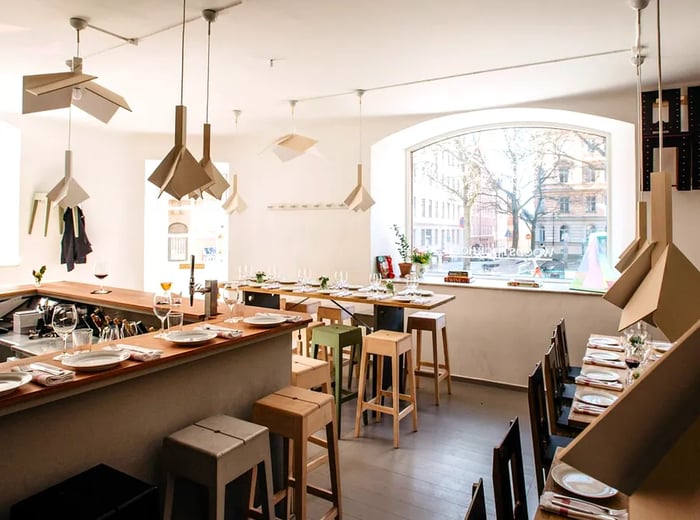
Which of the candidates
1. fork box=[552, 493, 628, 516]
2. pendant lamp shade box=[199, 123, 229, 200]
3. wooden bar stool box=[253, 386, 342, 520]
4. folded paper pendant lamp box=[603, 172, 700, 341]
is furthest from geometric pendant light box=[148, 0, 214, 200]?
fork box=[552, 493, 628, 516]

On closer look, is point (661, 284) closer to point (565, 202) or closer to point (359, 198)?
point (359, 198)

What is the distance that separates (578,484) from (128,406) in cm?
164

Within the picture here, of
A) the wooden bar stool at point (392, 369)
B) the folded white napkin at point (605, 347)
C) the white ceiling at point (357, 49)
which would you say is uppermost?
the white ceiling at point (357, 49)

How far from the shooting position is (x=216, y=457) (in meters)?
1.71

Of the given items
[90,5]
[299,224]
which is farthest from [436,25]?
[299,224]

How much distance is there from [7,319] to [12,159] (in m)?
2.50

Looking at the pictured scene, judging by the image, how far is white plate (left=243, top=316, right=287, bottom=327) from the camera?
8.11ft

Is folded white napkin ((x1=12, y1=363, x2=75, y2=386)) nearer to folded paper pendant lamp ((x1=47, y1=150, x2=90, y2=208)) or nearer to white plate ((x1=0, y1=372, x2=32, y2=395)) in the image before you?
white plate ((x1=0, y1=372, x2=32, y2=395))

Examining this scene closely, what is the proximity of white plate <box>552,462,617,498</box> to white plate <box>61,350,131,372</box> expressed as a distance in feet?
5.10

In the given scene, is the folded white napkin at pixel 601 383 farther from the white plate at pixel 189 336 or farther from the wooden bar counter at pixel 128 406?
the white plate at pixel 189 336

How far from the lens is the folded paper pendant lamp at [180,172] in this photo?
2.31 meters

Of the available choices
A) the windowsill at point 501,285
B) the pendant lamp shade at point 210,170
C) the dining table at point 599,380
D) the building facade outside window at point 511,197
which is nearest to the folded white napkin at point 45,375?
the pendant lamp shade at point 210,170

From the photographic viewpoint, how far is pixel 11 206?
5.22 meters

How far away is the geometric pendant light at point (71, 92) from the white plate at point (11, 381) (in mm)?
1349
